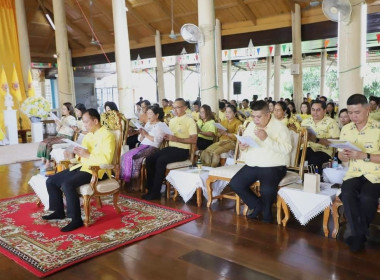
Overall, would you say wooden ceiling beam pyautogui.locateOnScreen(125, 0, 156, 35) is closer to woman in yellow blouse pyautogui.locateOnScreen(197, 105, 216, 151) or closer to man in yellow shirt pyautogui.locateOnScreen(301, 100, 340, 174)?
woman in yellow blouse pyautogui.locateOnScreen(197, 105, 216, 151)

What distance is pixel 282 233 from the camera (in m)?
3.26

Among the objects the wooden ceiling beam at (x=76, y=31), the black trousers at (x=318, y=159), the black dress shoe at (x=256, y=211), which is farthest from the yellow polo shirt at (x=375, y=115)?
the wooden ceiling beam at (x=76, y=31)

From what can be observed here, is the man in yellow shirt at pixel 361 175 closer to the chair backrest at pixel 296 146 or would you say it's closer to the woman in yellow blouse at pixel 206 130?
the chair backrest at pixel 296 146

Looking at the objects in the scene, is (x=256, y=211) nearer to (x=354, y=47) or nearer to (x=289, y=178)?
(x=289, y=178)

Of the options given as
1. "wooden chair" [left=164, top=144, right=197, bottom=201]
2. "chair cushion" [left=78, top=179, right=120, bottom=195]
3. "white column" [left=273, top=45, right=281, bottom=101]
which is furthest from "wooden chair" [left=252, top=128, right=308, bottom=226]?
"white column" [left=273, top=45, right=281, bottom=101]

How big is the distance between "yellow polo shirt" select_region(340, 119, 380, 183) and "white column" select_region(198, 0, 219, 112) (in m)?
3.59

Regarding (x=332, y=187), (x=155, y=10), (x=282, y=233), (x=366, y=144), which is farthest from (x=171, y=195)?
(x=155, y=10)

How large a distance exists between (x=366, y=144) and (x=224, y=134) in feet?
8.05

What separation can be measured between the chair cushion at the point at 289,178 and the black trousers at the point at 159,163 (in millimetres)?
1445

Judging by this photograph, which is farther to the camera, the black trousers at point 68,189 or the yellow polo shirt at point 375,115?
the yellow polo shirt at point 375,115

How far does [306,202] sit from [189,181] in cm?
140

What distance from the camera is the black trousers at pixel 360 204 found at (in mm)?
2836

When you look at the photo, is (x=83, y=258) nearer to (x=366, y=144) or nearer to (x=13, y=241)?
(x=13, y=241)

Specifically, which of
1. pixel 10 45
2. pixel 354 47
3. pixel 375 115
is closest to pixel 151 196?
pixel 354 47
